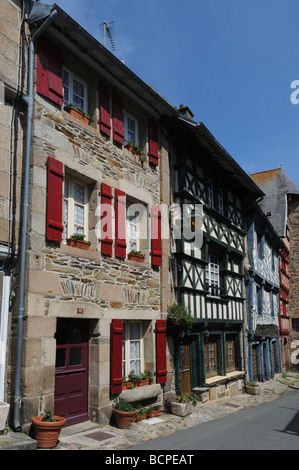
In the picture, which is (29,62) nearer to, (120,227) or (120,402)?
(120,227)

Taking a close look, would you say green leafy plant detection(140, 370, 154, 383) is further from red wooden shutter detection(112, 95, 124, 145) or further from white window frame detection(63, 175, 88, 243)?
red wooden shutter detection(112, 95, 124, 145)

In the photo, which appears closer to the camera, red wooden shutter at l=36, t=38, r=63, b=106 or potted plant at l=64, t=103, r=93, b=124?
red wooden shutter at l=36, t=38, r=63, b=106

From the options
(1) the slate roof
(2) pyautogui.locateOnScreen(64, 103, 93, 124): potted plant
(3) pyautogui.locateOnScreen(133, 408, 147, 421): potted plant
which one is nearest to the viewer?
(2) pyautogui.locateOnScreen(64, 103, 93, 124): potted plant

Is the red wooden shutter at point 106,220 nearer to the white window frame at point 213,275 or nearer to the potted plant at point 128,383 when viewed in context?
the potted plant at point 128,383

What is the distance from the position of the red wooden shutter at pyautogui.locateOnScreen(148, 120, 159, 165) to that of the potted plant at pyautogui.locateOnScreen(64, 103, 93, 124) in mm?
1915

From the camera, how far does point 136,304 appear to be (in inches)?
335

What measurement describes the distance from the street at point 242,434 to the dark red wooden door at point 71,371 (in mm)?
1308

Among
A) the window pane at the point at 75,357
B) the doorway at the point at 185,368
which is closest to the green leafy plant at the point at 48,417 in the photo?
the window pane at the point at 75,357

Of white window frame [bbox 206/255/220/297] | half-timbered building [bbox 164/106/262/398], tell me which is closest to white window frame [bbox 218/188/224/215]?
half-timbered building [bbox 164/106/262/398]

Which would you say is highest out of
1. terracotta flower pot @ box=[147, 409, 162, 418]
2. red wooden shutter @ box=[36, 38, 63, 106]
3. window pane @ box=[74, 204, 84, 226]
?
red wooden shutter @ box=[36, 38, 63, 106]

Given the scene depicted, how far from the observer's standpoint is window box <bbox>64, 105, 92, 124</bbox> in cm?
761

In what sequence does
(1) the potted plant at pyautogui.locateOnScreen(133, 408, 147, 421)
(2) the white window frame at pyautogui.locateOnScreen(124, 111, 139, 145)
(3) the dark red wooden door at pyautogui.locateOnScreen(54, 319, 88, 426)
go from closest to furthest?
1. (3) the dark red wooden door at pyautogui.locateOnScreen(54, 319, 88, 426)
2. (1) the potted plant at pyautogui.locateOnScreen(133, 408, 147, 421)
3. (2) the white window frame at pyautogui.locateOnScreen(124, 111, 139, 145)

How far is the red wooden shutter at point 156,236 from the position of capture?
9.14 metres
